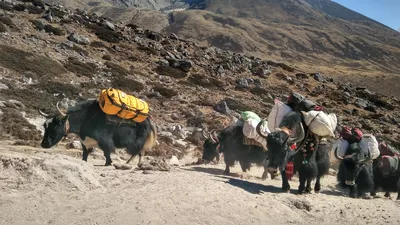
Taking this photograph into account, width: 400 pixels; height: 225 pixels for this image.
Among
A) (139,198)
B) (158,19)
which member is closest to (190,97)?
(139,198)

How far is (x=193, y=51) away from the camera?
108 ft

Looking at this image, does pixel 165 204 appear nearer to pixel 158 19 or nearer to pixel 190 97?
pixel 190 97

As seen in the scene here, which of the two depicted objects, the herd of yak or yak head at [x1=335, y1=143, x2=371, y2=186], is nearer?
the herd of yak

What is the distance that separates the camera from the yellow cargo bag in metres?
7.28

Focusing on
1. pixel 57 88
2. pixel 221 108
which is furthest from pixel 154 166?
pixel 221 108

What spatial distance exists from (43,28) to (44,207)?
2185 cm

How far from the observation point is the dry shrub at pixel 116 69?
67.3 feet

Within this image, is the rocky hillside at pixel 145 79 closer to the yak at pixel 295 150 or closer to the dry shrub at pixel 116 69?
the dry shrub at pixel 116 69

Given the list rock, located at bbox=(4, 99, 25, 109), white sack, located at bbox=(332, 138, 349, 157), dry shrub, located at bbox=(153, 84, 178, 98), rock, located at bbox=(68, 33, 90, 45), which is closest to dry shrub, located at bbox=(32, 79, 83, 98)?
rock, located at bbox=(4, 99, 25, 109)

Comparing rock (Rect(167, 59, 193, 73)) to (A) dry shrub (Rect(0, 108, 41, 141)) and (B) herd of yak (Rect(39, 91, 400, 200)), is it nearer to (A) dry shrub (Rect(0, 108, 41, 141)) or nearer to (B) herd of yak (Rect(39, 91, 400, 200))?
(A) dry shrub (Rect(0, 108, 41, 141))

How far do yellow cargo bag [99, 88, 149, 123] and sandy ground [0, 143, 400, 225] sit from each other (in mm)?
1759

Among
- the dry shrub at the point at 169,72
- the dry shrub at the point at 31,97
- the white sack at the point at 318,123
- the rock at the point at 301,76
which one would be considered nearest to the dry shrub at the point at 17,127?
the dry shrub at the point at 31,97

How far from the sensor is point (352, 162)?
707cm

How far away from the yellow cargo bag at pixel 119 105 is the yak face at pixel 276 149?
293 cm
